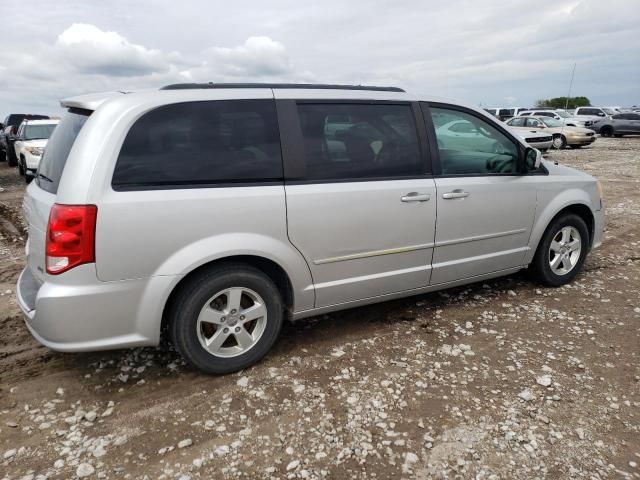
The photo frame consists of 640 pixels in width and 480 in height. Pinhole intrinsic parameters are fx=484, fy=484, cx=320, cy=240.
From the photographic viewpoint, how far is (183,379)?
316 centimetres

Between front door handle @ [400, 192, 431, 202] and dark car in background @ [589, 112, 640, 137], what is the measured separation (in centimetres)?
2814

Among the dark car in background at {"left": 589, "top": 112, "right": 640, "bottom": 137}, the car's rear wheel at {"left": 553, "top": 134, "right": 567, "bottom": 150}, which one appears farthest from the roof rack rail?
the dark car in background at {"left": 589, "top": 112, "right": 640, "bottom": 137}

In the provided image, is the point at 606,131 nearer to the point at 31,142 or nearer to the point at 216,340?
the point at 31,142

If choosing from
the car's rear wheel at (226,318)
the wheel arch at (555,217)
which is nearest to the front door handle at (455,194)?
the wheel arch at (555,217)

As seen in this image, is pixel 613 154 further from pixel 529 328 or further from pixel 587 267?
pixel 529 328

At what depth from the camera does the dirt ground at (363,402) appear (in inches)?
96.2

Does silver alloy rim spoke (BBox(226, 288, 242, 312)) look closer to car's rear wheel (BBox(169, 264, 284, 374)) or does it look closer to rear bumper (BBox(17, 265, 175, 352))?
car's rear wheel (BBox(169, 264, 284, 374))

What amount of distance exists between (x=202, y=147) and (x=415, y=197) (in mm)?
1553

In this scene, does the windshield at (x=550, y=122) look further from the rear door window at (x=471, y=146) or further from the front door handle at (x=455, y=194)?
the front door handle at (x=455, y=194)

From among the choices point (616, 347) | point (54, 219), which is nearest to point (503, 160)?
point (616, 347)

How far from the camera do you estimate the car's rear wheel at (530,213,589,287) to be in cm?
446

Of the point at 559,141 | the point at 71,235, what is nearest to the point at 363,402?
the point at 71,235

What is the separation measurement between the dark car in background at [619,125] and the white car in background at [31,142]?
27288 millimetres

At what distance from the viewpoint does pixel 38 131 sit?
545 inches
